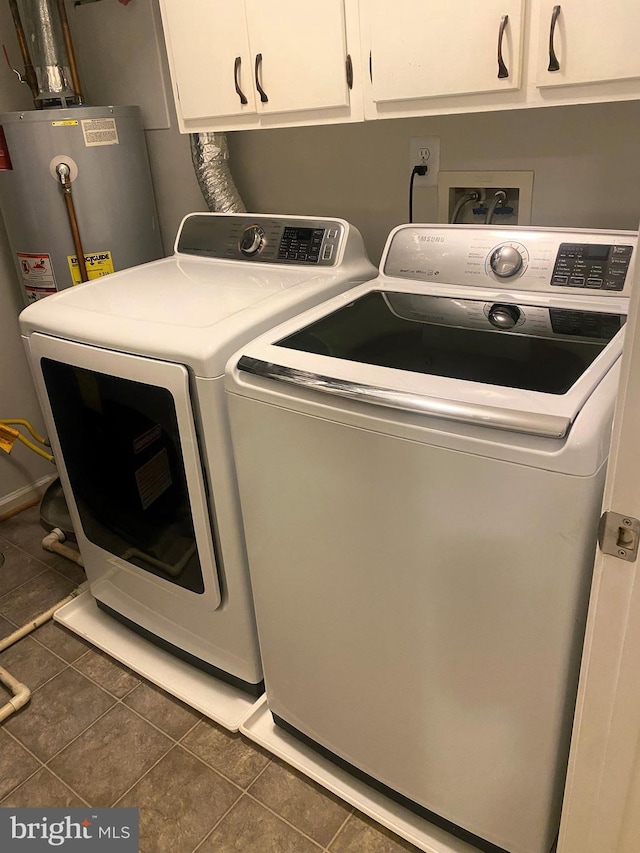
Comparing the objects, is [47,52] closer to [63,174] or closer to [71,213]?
[63,174]

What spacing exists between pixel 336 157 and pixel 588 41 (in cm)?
89

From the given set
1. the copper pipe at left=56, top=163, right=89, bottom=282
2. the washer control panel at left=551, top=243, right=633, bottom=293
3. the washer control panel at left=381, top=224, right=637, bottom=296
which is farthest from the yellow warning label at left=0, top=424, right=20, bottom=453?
the washer control panel at left=551, top=243, right=633, bottom=293

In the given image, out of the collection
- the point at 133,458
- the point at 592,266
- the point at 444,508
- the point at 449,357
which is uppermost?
the point at 592,266

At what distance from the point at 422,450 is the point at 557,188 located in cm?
90

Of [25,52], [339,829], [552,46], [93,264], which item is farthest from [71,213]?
[339,829]

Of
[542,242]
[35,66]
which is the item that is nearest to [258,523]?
[542,242]

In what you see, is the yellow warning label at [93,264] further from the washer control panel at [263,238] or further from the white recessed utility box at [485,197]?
the white recessed utility box at [485,197]

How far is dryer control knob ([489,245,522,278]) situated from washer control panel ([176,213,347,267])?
1.32 ft

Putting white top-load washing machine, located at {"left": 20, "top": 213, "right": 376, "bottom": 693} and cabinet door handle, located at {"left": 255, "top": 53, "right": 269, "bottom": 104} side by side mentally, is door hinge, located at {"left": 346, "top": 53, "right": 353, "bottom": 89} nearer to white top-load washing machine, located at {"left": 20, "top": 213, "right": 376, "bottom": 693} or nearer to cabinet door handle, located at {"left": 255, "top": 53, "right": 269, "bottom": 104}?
cabinet door handle, located at {"left": 255, "top": 53, "right": 269, "bottom": 104}

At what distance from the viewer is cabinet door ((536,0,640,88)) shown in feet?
3.42

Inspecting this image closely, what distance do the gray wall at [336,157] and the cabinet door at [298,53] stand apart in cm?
37

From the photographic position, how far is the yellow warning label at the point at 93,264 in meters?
2.07

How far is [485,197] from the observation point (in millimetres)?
1656

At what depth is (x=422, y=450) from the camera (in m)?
1.00
